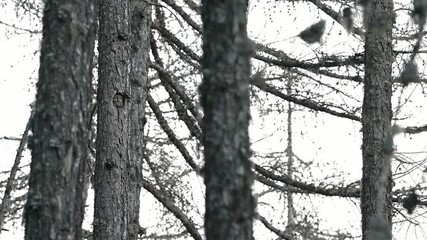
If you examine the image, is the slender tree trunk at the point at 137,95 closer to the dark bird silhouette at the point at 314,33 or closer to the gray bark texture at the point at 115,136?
the gray bark texture at the point at 115,136

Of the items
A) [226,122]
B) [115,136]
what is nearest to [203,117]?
[226,122]

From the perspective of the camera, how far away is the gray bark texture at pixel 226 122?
347 centimetres

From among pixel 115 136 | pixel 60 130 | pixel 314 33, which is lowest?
pixel 60 130

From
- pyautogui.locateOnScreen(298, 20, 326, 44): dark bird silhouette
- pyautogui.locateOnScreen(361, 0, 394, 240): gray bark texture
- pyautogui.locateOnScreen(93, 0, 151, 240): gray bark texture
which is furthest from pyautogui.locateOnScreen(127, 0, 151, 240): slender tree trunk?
pyautogui.locateOnScreen(298, 20, 326, 44): dark bird silhouette

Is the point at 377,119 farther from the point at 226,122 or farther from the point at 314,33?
the point at 226,122

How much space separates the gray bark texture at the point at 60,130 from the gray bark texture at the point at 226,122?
0.79 m

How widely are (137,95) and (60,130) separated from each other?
5254 mm

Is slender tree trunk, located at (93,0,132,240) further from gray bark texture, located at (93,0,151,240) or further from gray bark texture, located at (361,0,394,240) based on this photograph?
gray bark texture, located at (361,0,394,240)

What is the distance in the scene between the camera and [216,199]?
3475 millimetres

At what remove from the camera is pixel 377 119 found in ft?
27.3

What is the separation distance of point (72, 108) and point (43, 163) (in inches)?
10.4

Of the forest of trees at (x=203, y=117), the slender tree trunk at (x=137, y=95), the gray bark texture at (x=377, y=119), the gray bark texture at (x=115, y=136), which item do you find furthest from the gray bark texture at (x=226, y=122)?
the slender tree trunk at (x=137, y=95)

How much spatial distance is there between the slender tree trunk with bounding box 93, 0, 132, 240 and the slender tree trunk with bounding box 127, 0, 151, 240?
146 mm

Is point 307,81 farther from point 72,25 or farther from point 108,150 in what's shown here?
point 72,25
